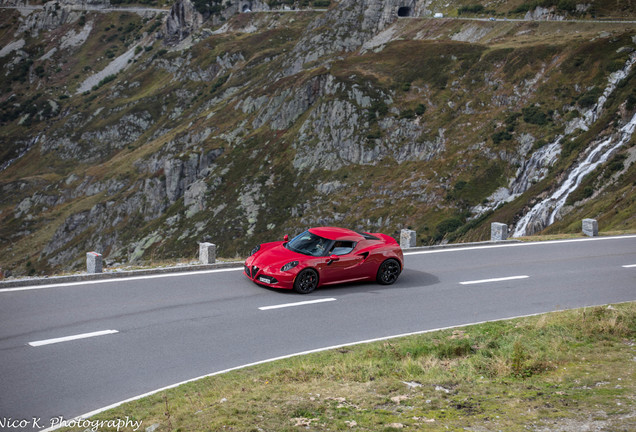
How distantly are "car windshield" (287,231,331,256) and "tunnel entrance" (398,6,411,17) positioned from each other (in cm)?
8099

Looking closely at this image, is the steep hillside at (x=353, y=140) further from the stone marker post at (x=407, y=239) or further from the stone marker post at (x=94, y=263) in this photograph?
the stone marker post at (x=94, y=263)

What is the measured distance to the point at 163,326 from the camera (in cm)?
1109

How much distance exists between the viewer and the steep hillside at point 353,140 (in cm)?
4766

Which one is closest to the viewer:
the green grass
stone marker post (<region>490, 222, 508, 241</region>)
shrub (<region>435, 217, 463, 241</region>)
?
the green grass

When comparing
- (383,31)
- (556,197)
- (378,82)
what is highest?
(383,31)

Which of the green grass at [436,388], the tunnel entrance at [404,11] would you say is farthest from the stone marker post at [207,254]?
the tunnel entrance at [404,11]

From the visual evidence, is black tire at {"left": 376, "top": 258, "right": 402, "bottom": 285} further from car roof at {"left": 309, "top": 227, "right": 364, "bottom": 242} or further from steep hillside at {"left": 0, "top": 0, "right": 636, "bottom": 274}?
steep hillside at {"left": 0, "top": 0, "right": 636, "bottom": 274}

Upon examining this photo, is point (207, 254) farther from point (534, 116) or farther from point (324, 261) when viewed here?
point (534, 116)

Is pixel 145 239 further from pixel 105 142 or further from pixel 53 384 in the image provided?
pixel 53 384

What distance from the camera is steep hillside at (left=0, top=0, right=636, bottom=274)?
156 feet

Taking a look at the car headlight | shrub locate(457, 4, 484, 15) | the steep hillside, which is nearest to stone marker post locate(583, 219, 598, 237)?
the steep hillside

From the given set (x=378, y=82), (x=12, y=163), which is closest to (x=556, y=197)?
(x=378, y=82)

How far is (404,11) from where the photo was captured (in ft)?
290

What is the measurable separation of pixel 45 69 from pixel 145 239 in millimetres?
102734
